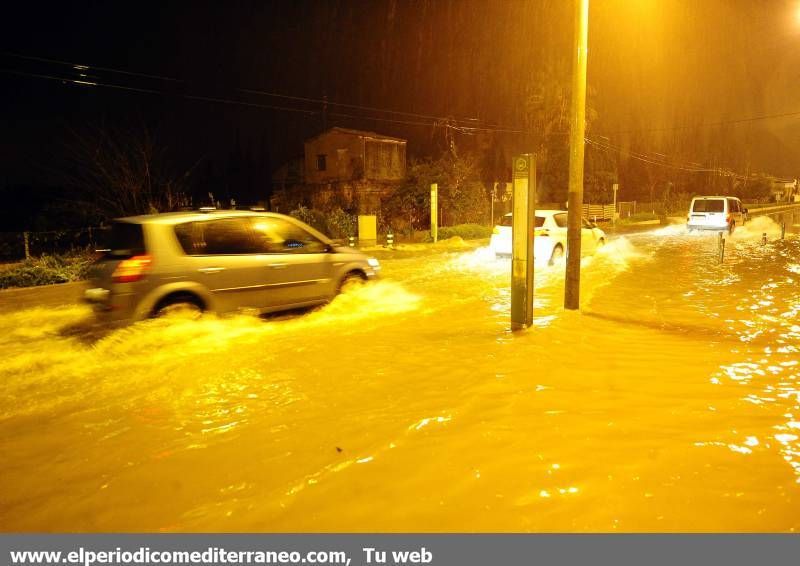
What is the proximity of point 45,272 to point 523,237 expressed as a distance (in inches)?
463

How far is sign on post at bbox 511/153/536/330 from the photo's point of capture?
293 inches

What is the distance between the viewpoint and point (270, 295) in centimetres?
797

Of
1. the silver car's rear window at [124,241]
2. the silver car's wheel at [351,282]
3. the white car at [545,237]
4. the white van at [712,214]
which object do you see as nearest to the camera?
the silver car's rear window at [124,241]

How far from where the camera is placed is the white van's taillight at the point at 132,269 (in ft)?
21.9

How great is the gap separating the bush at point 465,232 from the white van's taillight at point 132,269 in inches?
771

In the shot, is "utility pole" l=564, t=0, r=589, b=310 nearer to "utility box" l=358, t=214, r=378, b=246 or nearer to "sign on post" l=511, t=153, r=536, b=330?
"sign on post" l=511, t=153, r=536, b=330

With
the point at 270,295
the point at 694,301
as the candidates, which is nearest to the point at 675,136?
the point at 694,301

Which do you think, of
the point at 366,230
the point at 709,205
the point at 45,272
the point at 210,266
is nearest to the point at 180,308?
the point at 210,266

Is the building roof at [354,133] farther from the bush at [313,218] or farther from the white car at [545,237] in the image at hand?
the white car at [545,237]

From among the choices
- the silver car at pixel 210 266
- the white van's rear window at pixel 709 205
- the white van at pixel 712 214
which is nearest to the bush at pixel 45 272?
the silver car at pixel 210 266

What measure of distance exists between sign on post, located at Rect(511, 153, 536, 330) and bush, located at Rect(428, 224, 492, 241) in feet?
59.3

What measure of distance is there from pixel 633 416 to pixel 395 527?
249 centimetres

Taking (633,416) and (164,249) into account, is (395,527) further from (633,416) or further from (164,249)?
(164,249)

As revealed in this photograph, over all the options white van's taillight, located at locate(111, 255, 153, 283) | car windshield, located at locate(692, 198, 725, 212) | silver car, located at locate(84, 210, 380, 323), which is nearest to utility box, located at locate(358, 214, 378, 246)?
car windshield, located at locate(692, 198, 725, 212)
